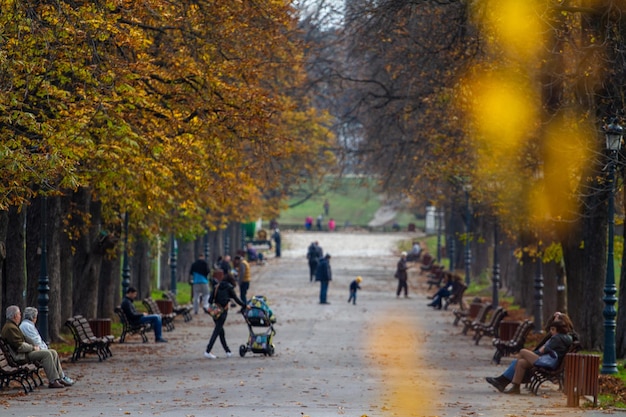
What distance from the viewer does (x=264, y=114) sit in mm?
25828

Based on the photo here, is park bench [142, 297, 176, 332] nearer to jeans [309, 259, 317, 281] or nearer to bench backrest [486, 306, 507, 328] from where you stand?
bench backrest [486, 306, 507, 328]

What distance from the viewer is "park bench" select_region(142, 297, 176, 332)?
31984mm

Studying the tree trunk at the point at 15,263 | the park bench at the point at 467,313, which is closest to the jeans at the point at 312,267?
the park bench at the point at 467,313

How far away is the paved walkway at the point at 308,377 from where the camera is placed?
16.8 metres

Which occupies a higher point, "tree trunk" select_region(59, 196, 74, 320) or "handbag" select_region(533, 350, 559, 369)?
"tree trunk" select_region(59, 196, 74, 320)

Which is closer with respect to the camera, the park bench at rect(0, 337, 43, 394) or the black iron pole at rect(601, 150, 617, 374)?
the park bench at rect(0, 337, 43, 394)

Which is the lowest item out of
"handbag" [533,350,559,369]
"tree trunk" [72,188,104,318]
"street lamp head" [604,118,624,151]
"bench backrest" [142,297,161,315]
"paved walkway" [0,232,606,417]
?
"paved walkway" [0,232,606,417]

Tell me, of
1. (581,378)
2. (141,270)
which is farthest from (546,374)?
(141,270)

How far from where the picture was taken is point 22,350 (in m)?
19.8

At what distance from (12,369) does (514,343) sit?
9.98 meters

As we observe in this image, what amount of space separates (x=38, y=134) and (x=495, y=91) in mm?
11459

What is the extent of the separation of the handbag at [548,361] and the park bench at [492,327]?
9666 mm

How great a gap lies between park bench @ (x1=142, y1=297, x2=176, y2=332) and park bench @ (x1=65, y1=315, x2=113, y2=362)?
6.49 m

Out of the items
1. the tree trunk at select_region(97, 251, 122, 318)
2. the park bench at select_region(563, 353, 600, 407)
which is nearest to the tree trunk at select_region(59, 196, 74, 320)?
the tree trunk at select_region(97, 251, 122, 318)
